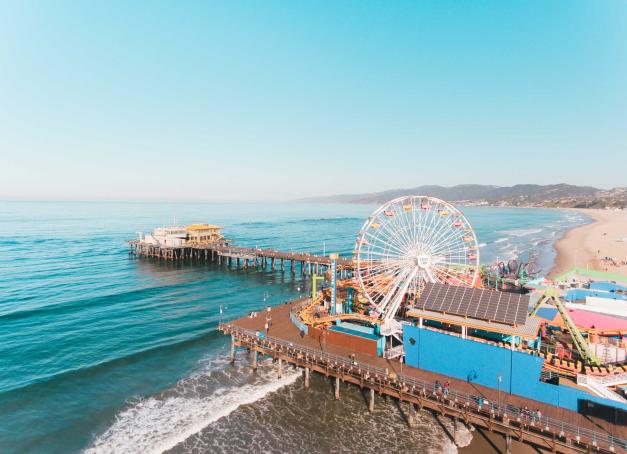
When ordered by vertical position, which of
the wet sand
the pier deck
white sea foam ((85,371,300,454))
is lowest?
white sea foam ((85,371,300,454))

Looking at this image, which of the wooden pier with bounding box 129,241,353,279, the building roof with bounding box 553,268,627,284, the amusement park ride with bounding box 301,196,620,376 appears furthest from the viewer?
the wooden pier with bounding box 129,241,353,279

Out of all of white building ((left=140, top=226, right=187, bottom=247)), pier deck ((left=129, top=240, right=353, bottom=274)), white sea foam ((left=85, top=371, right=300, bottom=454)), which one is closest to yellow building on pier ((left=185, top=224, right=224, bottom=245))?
white building ((left=140, top=226, right=187, bottom=247))

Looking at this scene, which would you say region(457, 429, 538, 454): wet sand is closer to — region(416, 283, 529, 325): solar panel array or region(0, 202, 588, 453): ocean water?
region(0, 202, 588, 453): ocean water

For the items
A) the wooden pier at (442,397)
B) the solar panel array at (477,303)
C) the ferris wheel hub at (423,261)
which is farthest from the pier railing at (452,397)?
the ferris wheel hub at (423,261)

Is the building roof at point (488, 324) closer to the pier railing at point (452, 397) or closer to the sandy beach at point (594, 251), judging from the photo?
the pier railing at point (452, 397)

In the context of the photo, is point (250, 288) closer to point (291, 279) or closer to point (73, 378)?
point (291, 279)

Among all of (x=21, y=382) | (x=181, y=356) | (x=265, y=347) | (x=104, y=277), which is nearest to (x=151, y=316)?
(x=181, y=356)

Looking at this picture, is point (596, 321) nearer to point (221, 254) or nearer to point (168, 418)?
point (168, 418)
